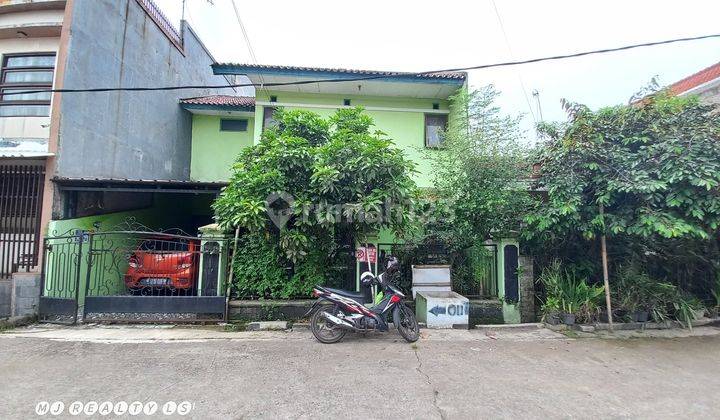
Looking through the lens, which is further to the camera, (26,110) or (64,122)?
(26,110)

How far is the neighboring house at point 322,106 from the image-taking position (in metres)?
9.03

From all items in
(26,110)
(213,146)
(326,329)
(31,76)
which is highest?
(31,76)

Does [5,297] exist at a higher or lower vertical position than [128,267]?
lower

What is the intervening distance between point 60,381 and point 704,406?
266 inches

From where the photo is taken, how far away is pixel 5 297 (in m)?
6.14

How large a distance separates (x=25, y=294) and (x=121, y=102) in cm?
479

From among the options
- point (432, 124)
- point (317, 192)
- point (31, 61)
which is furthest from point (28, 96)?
point (432, 124)

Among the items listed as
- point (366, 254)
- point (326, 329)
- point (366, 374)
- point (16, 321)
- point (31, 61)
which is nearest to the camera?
point (366, 374)

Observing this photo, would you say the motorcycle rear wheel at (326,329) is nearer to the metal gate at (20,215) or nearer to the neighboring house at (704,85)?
the metal gate at (20,215)

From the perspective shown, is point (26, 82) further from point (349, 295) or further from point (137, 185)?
point (349, 295)

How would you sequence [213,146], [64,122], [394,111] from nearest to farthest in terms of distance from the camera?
[64,122]
[394,111]
[213,146]

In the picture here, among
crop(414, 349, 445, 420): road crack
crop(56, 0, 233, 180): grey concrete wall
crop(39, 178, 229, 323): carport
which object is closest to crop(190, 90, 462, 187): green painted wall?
crop(56, 0, 233, 180): grey concrete wall

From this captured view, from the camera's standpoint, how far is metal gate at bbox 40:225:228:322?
5.54m

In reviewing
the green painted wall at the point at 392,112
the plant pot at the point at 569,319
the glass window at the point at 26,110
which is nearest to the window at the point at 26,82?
the glass window at the point at 26,110
